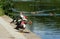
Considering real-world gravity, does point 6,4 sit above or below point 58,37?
above

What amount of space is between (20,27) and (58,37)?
4.37 metres

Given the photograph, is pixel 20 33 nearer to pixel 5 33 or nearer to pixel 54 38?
pixel 5 33

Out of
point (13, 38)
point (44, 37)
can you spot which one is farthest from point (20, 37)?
point (44, 37)

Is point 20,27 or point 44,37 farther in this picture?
point 44,37

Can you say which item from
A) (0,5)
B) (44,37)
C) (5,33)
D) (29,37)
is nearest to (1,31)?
(5,33)

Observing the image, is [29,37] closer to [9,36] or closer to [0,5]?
[9,36]

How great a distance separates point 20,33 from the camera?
2028cm

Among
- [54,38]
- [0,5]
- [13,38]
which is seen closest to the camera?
[13,38]

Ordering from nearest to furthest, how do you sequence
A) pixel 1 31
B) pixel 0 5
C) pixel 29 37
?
pixel 29 37 → pixel 1 31 → pixel 0 5

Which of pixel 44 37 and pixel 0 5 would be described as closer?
pixel 44 37

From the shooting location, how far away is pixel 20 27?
20828 millimetres

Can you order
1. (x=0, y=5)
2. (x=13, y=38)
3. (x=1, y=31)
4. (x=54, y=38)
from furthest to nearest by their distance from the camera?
(x=0, y=5) → (x=54, y=38) → (x=1, y=31) → (x=13, y=38)

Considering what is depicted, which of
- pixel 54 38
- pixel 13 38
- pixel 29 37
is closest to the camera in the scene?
pixel 13 38

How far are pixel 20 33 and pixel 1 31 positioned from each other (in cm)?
139
